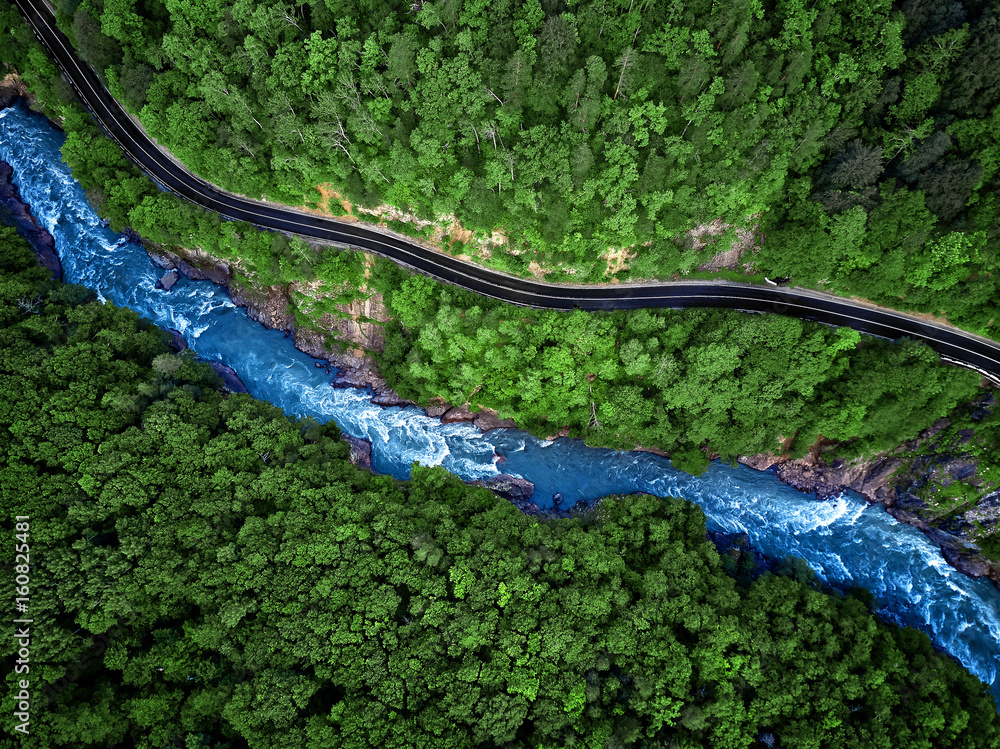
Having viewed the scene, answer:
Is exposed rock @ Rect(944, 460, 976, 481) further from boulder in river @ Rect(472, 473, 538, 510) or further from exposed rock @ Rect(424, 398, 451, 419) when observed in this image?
exposed rock @ Rect(424, 398, 451, 419)

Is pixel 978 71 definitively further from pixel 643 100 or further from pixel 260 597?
pixel 260 597

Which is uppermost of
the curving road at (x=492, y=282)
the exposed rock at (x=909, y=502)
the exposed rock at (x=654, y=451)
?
the curving road at (x=492, y=282)

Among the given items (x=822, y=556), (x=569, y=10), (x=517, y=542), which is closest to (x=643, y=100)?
(x=569, y=10)

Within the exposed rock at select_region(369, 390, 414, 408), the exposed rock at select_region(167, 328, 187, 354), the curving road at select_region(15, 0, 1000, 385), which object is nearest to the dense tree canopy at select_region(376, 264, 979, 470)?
the curving road at select_region(15, 0, 1000, 385)

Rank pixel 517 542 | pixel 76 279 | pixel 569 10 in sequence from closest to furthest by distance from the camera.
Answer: pixel 569 10 < pixel 517 542 < pixel 76 279

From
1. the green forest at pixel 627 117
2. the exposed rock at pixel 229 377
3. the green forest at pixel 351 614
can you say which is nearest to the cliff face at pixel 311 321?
the exposed rock at pixel 229 377

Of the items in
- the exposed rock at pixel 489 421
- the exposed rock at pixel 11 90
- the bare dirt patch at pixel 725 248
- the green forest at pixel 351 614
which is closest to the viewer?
the green forest at pixel 351 614

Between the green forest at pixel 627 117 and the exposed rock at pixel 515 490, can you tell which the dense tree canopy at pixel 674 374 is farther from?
the exposed rock at pixel 515 490
